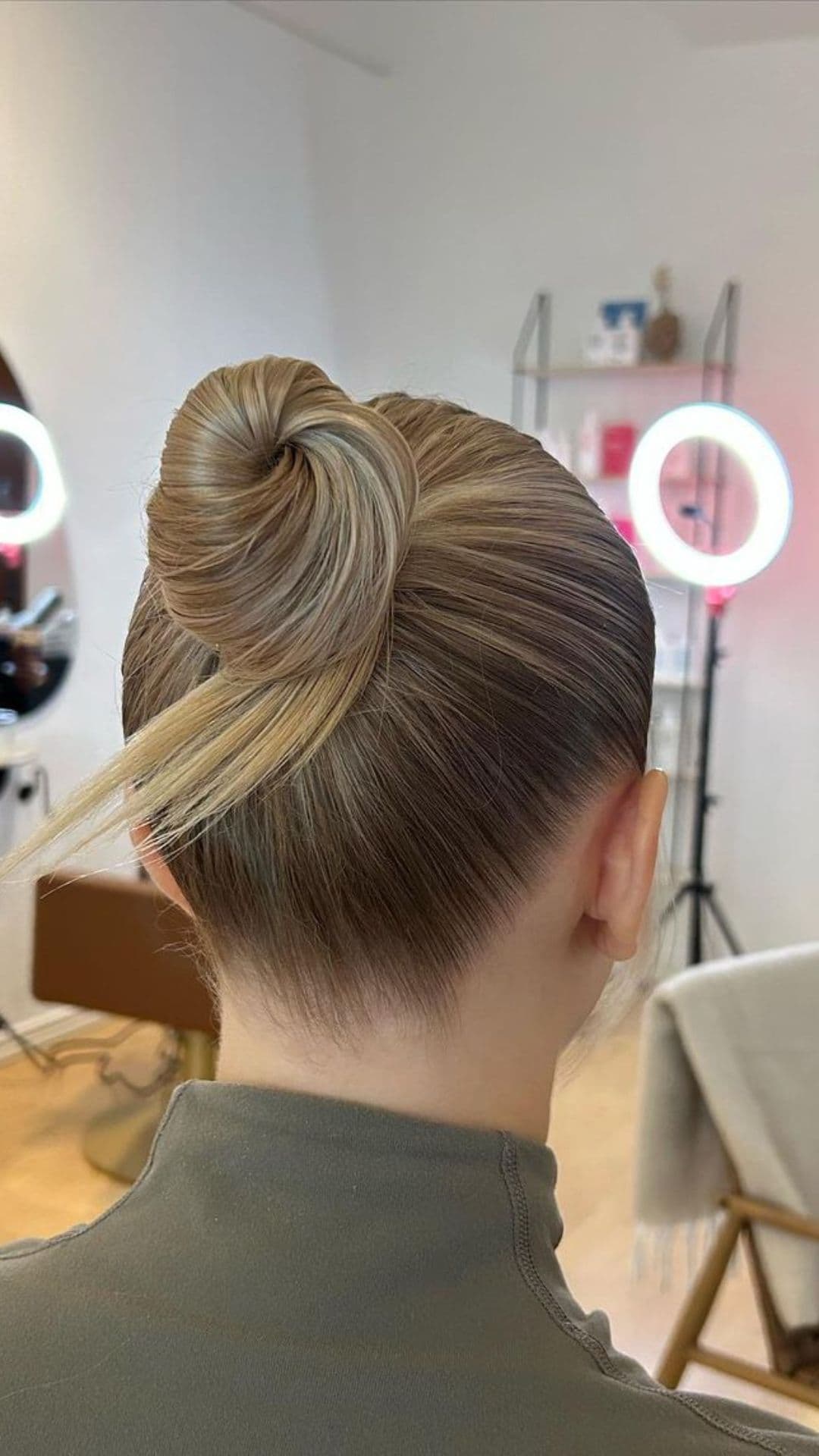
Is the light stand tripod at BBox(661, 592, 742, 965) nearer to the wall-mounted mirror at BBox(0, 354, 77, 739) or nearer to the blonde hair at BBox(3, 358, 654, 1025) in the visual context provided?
the wall-mounted mirror at BBox(0, 354, 77, 739)

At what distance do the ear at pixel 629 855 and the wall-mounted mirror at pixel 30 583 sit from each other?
1264mm

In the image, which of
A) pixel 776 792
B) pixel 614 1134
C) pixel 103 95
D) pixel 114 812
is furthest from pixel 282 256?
pixel 114 812

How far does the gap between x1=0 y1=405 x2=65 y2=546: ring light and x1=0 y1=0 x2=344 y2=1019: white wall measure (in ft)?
0.18

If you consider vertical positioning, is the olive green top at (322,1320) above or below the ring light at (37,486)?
below

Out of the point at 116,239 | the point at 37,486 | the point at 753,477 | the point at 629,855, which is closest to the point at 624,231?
the point at 753,477

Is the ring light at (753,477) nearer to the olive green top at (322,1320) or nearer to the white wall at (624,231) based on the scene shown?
the white wall at (624,231)

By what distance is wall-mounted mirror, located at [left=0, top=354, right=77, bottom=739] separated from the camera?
167 centimetres

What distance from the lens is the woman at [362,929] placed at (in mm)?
388

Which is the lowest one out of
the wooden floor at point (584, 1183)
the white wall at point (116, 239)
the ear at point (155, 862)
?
the wooden floor at point (584, 1183)

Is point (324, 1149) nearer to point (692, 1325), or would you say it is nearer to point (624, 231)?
point (692, 1325)

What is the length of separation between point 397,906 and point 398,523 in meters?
0.13

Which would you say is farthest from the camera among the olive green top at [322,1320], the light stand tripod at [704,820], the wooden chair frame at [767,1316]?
the light stand tripod at [704,820]

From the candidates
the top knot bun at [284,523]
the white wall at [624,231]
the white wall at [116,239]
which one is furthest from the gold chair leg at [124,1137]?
the white wall at [624,231]

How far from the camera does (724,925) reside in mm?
3049
